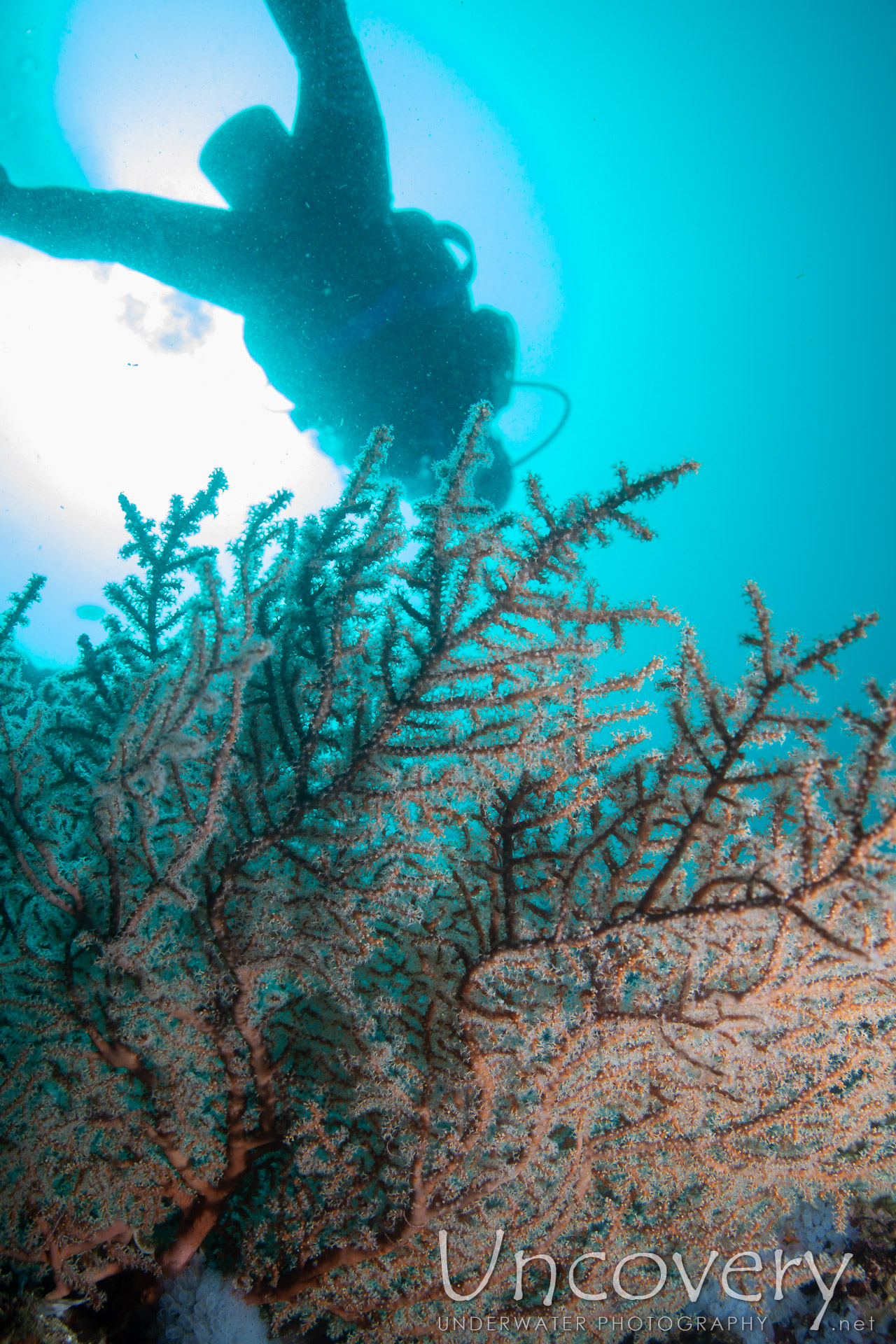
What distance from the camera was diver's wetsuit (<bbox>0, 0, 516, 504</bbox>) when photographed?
5.91 metres

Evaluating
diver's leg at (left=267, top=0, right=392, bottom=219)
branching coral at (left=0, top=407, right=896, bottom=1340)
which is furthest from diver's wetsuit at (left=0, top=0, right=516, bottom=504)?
branching coral at (left=0, top=407, right=896, bottom=1340)

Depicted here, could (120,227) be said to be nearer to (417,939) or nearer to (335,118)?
(335,118)


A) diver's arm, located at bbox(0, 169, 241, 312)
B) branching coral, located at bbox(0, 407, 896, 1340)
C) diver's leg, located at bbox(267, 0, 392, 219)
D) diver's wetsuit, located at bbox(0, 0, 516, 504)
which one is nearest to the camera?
branching coral, located at bbox(0, 407, 896, 1340)

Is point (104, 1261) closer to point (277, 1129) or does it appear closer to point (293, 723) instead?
point (277, 1129)

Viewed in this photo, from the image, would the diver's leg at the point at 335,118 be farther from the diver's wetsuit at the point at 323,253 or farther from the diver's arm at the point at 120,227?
the diver's arm at the point at 120,227

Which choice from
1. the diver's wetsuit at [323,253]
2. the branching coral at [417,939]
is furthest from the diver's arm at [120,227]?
the branching coral at [417,939]

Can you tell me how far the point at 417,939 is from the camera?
291 cm

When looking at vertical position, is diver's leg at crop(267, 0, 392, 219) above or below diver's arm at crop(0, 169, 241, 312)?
above

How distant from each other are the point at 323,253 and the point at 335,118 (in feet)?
3.99

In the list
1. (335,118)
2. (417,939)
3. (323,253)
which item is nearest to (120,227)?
(323,253)

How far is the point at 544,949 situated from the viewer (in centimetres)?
224

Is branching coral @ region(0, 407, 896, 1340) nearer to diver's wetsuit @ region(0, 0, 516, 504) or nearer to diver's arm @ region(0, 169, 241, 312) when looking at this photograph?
diver's wetsuit @ region(0, 0, 516, 504)

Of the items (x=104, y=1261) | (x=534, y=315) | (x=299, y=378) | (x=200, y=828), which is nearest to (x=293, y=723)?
(x=200, y=828)

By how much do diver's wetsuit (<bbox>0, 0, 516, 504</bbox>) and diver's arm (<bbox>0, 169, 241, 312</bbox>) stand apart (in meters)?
0.02
